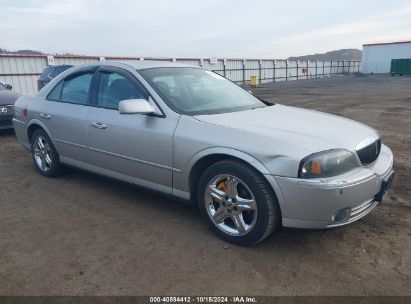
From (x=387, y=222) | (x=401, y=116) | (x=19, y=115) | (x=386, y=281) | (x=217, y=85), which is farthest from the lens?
(x=401, y=116)

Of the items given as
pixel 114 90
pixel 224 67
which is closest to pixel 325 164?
pixel 114 90

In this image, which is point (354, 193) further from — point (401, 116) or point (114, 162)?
point (401, 116)

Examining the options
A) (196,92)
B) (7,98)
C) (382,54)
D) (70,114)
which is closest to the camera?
(196,92)

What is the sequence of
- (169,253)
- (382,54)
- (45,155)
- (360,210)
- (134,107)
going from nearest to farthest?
(360,210) → (169,253) → (134,107) → (45,155) → (382,54)

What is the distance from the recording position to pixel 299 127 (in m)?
3.17

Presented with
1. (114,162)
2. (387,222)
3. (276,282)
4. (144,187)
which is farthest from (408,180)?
(114,162)

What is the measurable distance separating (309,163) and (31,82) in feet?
64.9

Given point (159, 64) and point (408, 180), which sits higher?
point (159, 64)

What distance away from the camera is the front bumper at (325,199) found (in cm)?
268

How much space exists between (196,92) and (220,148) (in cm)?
103

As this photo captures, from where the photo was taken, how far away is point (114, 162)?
394 centimetres

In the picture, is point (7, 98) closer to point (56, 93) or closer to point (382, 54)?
point (56, 93)

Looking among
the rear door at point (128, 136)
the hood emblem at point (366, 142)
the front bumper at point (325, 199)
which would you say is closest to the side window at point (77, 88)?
the rear door at point (128, 136)

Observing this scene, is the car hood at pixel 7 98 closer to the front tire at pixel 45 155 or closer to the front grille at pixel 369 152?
the front tire at pixel 45 155
